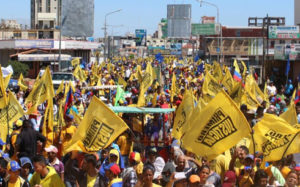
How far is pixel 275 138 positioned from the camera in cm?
820

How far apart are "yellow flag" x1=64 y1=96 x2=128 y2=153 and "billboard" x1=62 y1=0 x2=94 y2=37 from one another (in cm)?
5690

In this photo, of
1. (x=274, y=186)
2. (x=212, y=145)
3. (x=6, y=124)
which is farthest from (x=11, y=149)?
(x=274, y=186)

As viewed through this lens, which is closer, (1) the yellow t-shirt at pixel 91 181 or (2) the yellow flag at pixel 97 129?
(1) the yellow t-shirt at pixel 91 181

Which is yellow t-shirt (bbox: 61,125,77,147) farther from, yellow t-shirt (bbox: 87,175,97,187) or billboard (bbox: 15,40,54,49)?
billboard (bbox: 15,40,54,49)

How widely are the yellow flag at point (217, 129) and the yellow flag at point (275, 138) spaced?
104 centimetres

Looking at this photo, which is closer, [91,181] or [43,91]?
[91,181]

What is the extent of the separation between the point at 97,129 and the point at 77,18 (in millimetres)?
59503

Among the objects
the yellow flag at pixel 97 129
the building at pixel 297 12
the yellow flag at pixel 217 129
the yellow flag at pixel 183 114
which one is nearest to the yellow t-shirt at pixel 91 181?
the yellow flag at pixel 97 129

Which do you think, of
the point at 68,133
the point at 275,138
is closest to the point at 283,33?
the point at 68,133

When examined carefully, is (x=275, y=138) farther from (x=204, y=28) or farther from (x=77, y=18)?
(x=204, y=28)

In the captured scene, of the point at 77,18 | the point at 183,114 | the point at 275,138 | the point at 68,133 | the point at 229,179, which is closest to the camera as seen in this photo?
the point at 229,179

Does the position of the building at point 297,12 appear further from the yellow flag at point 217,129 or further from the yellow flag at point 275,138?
the yellow flag at point 217,129

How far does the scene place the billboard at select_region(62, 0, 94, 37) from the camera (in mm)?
64750

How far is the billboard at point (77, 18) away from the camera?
64.8 metres
